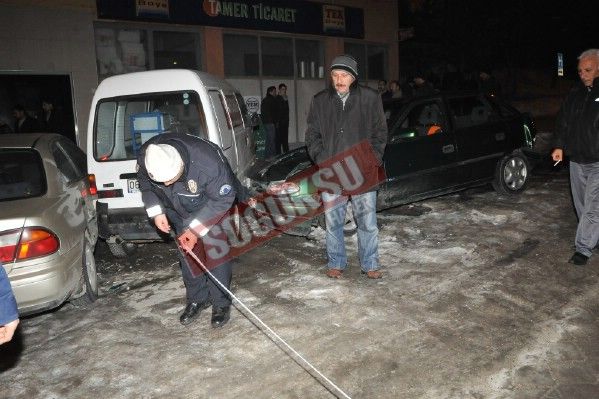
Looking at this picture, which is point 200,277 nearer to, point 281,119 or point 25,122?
point 25,122

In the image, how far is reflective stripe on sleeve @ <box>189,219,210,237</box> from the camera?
356 centimetres

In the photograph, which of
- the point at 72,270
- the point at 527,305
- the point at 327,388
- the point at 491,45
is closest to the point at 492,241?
the point at 527,305

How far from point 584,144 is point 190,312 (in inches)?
152

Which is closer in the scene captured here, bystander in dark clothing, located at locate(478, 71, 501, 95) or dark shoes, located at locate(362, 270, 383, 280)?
dark shoes, located at locate(362, 270, 383, 280)

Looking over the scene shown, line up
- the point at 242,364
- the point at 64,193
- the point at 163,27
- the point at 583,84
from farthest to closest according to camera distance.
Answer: the point at 163,27
the point at 583,84
the point at 64,193
the point at 242,364

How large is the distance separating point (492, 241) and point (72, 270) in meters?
4.32

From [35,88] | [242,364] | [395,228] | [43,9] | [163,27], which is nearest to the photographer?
[242,364]

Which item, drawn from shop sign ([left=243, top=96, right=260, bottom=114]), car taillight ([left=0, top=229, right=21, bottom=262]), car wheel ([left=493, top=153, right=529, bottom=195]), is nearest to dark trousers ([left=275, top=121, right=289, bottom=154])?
shop sign ([left=243, top=96, right=260, bottom=114])

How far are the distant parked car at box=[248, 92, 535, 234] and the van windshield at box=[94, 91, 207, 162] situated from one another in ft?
4.09

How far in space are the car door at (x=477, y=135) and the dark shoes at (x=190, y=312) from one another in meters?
4.32

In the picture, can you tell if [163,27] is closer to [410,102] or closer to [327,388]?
[410,102]

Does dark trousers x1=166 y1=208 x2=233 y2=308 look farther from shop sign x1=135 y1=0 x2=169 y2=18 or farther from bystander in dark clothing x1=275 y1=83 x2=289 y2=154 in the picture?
shop sign x1=135 y1=0 x2=169 y2=18

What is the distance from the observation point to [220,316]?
3918mm

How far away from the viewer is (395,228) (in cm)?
624
